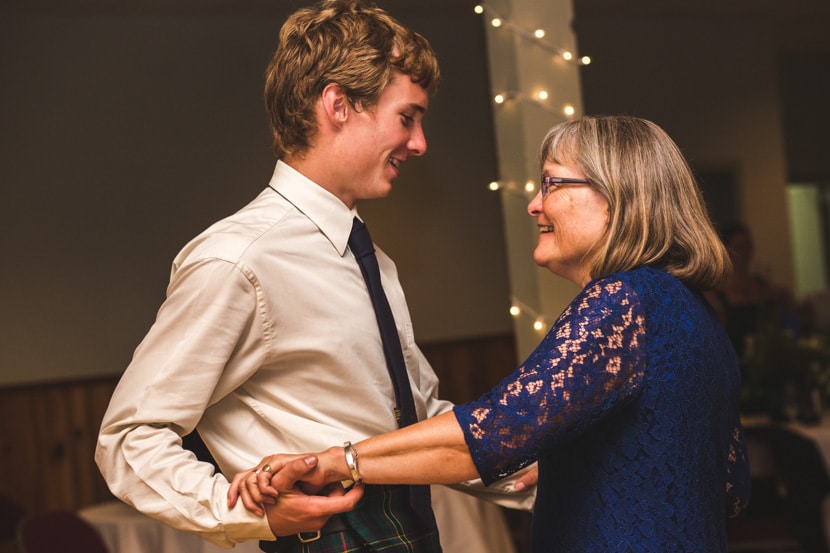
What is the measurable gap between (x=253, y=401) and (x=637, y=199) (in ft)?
2.36

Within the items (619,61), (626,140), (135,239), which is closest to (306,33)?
(626,140)

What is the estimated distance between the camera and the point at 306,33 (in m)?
1.75

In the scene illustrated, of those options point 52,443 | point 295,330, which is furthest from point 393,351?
point 52,443

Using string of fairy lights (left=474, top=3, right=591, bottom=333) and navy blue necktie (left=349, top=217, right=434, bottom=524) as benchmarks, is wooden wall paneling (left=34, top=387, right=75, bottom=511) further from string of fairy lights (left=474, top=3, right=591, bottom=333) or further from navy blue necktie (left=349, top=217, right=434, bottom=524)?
navy blue necktie (left=349, top=217, right=434, bottom=524)

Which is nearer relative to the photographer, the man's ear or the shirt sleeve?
the shirt sleeve

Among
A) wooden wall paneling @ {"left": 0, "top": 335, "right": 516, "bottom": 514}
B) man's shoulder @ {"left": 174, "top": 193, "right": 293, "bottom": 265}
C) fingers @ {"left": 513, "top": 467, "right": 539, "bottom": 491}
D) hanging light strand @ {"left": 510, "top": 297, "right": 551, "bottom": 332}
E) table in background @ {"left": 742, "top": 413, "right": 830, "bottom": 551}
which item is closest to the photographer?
man's shoulder @ {"left": 174, "top": 193, "right": 293, "bottom": 265}

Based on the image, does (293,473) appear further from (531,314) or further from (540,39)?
(540,39)

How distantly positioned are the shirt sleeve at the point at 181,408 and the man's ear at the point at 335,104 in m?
0.37

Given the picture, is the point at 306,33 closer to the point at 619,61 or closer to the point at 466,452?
the point at 466,452

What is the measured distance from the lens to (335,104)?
174 cm

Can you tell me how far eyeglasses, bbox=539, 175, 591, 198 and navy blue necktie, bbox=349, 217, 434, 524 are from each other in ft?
1.10

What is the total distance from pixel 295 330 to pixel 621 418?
0.54m

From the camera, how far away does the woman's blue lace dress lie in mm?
1428

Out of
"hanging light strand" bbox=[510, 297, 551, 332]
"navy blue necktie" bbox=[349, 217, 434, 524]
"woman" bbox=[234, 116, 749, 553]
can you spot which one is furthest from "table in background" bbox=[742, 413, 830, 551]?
"navy blue necktie" bbox=[349, 217, 434, 524]
